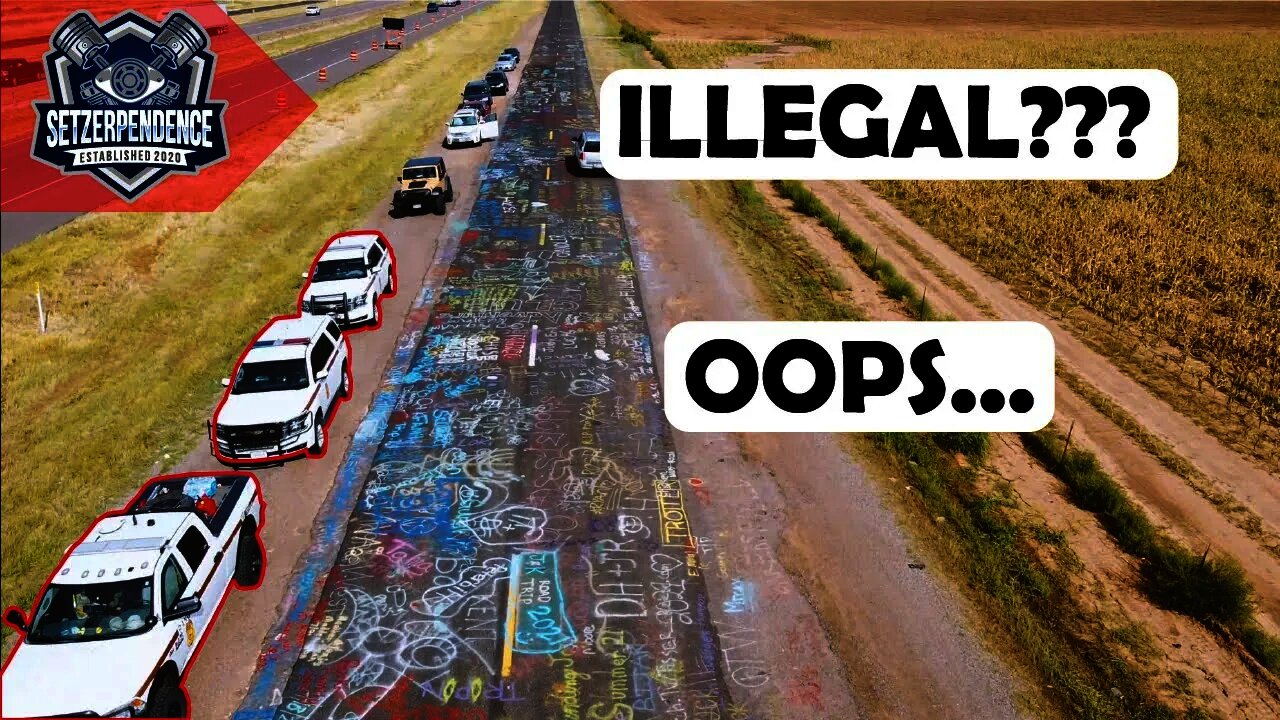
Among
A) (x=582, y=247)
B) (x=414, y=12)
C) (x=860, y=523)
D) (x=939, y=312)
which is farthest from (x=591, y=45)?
(x=860, y=523)

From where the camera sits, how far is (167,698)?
13.3 meters

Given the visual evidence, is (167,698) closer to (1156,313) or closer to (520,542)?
(520,542)

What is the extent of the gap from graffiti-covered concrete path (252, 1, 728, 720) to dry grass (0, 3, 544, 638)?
5.28 metres

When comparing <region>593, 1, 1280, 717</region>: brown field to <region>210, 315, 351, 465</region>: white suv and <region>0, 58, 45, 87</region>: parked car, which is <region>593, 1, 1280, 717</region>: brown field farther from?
<region>0, 58, 45, 87</region>: parked car

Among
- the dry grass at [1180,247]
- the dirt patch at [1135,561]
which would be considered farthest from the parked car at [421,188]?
the dirt patch at [1135,561]

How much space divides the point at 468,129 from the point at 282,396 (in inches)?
1217

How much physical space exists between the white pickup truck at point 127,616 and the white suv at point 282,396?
3531mm

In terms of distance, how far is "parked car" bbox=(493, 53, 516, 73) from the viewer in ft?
241

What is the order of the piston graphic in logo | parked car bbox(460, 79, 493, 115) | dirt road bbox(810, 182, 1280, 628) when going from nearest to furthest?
dirt road bbox(810, 182, 1280, 628) → the piston graphic in logo → parked car bbox(460, 79, 493, 115)

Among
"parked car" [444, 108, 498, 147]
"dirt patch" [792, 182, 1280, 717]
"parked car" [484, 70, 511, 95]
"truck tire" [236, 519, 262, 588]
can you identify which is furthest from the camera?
"parked car" [484, 70, 511, 95]

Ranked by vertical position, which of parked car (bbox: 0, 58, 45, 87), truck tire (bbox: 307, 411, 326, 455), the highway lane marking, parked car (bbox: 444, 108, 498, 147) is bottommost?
the highway lane marking

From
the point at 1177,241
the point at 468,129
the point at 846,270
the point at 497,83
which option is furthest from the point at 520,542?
the point at 497,83

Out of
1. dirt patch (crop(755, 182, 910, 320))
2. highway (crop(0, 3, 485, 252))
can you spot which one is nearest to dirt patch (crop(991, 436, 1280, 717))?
dirt patch (crop(755, 182, 910, 320))

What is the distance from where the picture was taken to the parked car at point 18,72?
6350 cm
